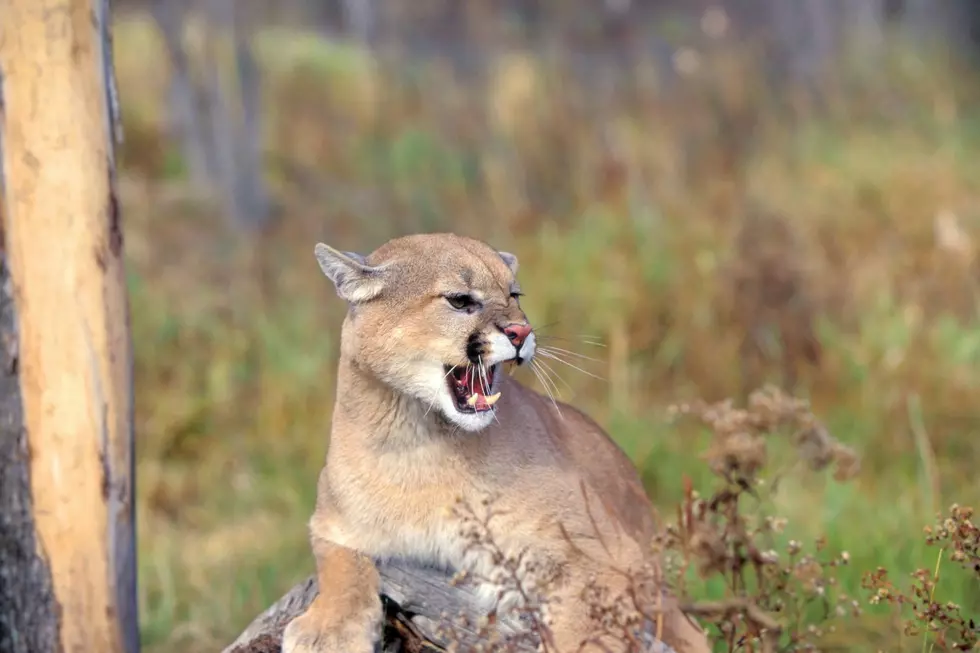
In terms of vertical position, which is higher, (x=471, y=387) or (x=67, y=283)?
(x=67, y=283)

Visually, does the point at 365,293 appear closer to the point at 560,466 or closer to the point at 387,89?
the point at 560,466

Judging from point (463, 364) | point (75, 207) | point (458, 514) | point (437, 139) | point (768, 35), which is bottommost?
point (458, 514)

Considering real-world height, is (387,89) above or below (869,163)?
above

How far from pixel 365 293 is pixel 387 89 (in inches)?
305

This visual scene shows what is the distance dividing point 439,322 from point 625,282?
4.03 metres

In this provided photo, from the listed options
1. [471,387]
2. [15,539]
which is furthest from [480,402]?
[15,539]

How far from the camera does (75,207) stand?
4.23 m

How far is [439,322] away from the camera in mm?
3703

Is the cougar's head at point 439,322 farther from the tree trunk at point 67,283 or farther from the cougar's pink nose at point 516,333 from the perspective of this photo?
the tree trunk at point 67,283

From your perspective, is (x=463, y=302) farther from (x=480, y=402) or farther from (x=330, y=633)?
(x=330, y=633)

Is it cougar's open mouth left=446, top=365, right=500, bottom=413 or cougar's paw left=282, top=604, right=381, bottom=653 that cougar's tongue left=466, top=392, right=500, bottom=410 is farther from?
cougar's paw left=282, top=604, right=381, bottom=653

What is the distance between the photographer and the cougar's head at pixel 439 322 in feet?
12.0

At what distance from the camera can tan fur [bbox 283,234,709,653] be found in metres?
3.69

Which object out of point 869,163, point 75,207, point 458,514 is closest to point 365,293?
point 458,514
